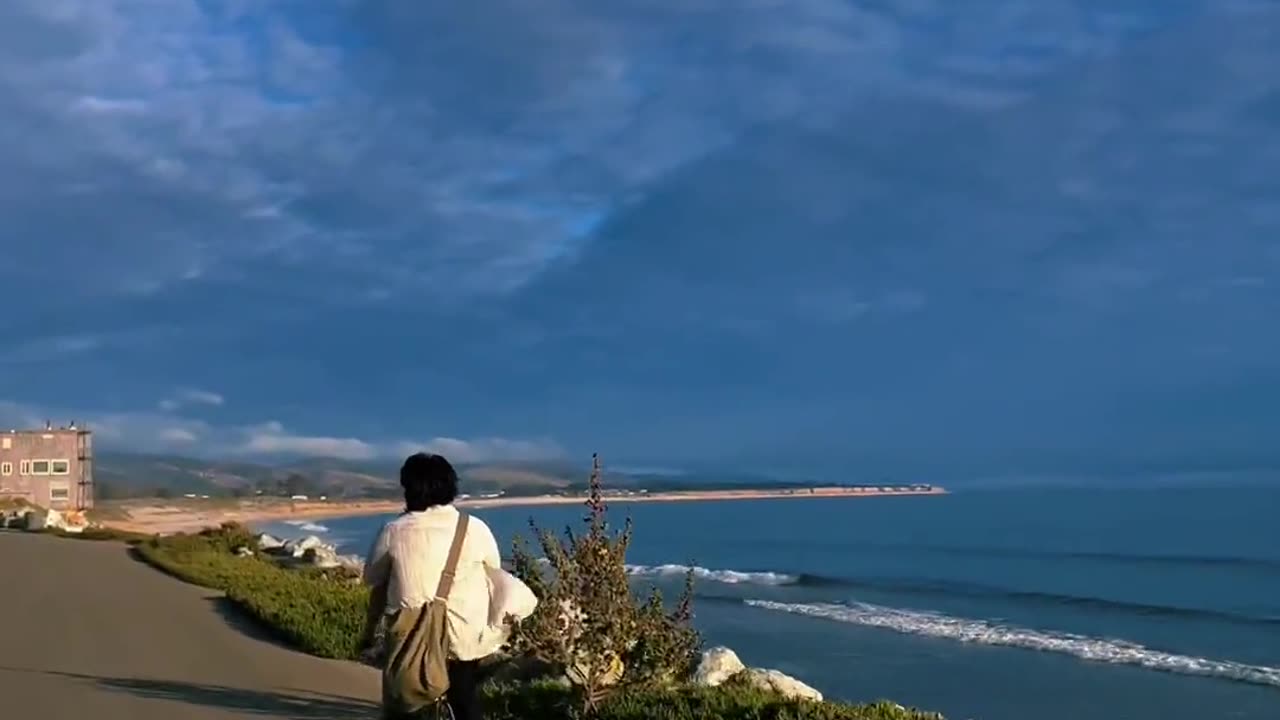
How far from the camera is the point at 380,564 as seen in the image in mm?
5508

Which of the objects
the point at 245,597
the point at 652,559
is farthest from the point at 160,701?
the point at 652,559

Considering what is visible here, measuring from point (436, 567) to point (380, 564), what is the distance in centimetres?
23

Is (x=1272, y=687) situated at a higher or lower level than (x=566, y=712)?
lower

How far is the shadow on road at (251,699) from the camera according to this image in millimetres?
9109

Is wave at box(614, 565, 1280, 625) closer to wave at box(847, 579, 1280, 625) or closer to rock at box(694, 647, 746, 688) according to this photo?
wave at box(847, 579, 1280, 625)

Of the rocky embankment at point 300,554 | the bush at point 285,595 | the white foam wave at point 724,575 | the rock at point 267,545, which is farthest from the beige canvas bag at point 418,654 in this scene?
the white foam wave at point 724,575

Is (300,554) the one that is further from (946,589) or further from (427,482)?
(427,482)

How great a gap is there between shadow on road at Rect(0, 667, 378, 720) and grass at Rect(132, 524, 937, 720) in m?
0.75

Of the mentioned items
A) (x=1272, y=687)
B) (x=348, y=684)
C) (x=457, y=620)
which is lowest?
(x=1272, y=687)

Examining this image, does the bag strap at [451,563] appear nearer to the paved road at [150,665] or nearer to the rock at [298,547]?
the paved road at [150,665]

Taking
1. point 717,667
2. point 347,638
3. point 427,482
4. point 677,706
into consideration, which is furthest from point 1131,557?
point 427,482

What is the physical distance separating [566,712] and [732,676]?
2.44m

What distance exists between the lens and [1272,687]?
62.5 feet

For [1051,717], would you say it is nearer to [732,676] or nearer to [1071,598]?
[732,676]
